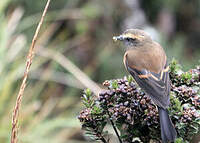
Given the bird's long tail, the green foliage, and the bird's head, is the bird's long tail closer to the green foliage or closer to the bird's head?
the green foliage

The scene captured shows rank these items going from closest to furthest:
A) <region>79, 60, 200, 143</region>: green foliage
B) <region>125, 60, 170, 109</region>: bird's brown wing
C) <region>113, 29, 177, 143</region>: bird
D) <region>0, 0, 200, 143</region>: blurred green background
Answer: <region>79, 60, 200, 143</region>: green foliage < <region>113, 29, 177, 143</region>: bird < <region>125, 60, 170, 109</region>: bird's brown wing < <region>0, 0, 200, 143</region>: blurred green background

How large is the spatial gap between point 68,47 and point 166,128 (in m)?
5.28

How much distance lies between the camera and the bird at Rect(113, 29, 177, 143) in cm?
248

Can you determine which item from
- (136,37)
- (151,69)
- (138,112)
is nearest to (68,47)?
(136,37)

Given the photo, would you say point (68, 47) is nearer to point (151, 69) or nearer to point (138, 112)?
point (151, 69)

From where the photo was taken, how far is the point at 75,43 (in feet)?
23.6

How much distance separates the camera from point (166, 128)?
Result: 2.17 m

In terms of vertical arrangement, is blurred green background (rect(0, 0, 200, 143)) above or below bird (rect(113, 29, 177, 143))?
above

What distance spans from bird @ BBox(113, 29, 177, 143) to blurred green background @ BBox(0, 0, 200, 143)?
4.43 feet

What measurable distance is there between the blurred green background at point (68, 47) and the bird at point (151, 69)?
1349 millimetres

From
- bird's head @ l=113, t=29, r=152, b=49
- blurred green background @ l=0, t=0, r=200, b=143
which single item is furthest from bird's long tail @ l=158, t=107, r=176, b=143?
blurred green background @ l=0, t=0, r=200, b=143

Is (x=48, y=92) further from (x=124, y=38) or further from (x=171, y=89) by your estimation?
(x=171, y=89)

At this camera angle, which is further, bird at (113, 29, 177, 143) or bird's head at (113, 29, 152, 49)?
bird's head at (113, 29, 152, 49)

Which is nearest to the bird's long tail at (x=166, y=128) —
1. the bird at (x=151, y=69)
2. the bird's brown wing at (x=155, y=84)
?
the bird at (x=151, y=69)
